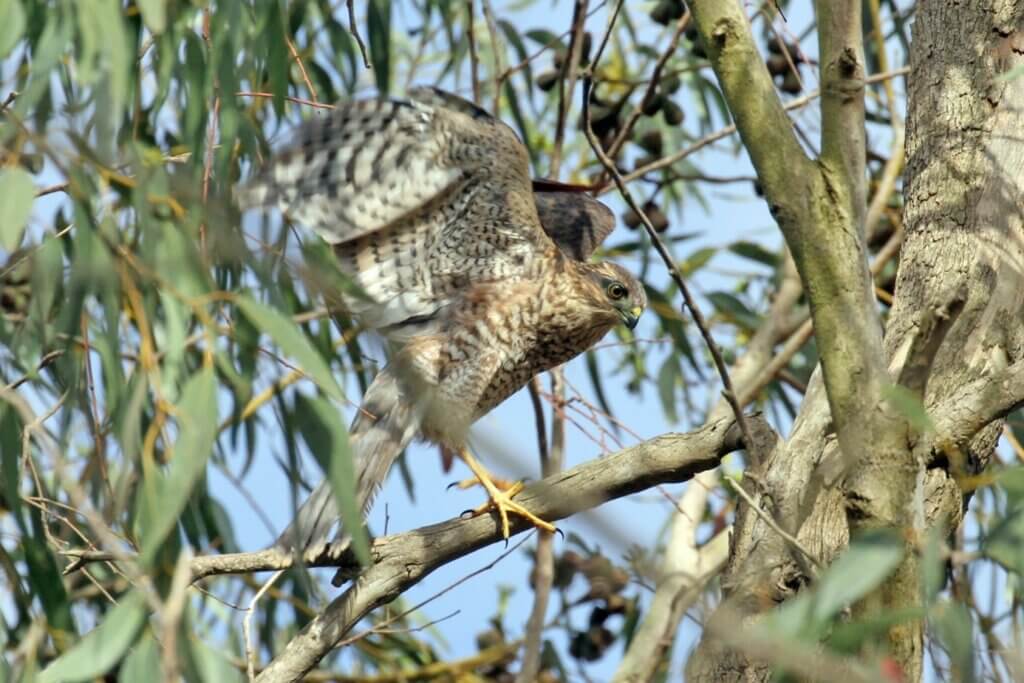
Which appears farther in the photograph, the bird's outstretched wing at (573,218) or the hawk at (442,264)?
the bird's outstretched wing at (573,218)

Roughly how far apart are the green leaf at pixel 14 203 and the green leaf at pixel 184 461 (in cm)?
29

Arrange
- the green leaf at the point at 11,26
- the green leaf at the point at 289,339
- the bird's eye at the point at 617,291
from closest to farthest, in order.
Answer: the green leaf at the point at 289,339
the green leaf at the point at 11,26
the bird's eye at the point at 617,291

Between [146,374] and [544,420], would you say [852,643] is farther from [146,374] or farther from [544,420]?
[544,420]

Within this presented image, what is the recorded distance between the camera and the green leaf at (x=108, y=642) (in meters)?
1.79

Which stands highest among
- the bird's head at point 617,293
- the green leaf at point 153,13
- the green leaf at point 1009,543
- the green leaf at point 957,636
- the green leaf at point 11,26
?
the green leaf at point 11,26

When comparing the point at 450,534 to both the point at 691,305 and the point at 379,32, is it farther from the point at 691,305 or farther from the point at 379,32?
the point at 379,32

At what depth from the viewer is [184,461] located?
6.06ft

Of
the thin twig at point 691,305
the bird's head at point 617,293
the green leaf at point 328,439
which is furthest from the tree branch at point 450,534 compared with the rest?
the bird's head at point 617,293

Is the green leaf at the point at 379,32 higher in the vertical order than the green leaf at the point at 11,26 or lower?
higher

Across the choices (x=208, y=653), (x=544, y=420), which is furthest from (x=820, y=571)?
(x=544, y=420)

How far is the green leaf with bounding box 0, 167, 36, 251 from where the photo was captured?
6.30 feet

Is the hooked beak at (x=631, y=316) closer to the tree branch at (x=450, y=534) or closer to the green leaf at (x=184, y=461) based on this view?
the tree branch at (x=450, y=534)

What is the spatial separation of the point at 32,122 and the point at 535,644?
Answer: 209 centimetres

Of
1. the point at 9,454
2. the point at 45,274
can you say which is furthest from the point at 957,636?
the point at 9,454
